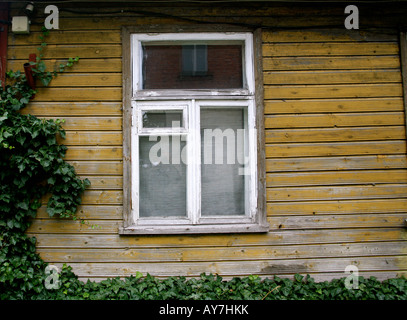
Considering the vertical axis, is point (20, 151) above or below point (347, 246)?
above

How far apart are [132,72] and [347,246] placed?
2.75 meters

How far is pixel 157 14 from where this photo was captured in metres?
3.08

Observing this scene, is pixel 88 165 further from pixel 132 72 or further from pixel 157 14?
pixel 157 14

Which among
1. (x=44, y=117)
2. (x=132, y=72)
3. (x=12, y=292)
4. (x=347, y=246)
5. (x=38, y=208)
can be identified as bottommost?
(x=12, y=292)

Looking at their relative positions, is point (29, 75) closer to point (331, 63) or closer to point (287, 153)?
point (287, 153)

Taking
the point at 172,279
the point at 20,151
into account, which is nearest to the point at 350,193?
the point at 172,279

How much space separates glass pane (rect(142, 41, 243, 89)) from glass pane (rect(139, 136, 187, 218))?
1.94 ft

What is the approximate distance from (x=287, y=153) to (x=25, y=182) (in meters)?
2.53

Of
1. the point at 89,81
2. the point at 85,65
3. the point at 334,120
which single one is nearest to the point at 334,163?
the point at 334,120

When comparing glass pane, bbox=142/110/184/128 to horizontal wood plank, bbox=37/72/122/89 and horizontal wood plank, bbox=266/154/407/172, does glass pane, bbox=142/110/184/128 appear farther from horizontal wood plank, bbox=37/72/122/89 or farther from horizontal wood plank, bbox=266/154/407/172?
horizontal wood plank, bbox=266/154/407/172

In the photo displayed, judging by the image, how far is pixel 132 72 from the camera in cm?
306

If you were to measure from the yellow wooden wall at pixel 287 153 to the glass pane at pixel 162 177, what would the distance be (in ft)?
0.78

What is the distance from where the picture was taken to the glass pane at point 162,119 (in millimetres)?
3068

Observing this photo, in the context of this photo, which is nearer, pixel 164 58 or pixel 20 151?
pixel 20 151
